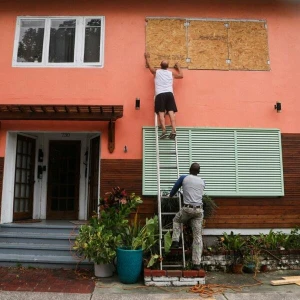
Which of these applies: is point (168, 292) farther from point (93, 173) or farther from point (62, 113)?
point (62, 113)

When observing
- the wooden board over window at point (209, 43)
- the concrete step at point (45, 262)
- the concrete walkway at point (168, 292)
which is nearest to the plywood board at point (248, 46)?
the wooden board over window at point (209, 43)

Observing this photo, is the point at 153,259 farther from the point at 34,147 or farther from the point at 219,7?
the point at 219,7

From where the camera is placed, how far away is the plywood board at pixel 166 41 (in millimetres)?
7648

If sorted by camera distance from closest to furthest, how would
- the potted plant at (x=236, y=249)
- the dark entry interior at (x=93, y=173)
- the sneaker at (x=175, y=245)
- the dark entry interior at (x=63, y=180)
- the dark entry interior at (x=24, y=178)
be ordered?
the sneaker at (x=175, y=245) < the potted plant at (x=236, y=249) < the dark entry interior at (x=24, y=178) < the dark entry interior at (x=93, y=173) < the dark entry interior at (x=63, y=180)

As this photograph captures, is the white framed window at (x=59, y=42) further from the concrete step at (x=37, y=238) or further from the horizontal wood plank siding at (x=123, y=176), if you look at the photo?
the concrete step at (x=37, y=238)

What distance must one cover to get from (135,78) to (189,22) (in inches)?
73.3

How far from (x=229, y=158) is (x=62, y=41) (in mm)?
4655

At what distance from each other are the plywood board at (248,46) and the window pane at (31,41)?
440 centimetres

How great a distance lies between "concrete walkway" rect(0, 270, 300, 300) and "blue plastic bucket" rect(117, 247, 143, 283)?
115mm

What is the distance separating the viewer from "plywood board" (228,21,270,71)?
7.70 metres

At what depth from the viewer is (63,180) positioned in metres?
8.70

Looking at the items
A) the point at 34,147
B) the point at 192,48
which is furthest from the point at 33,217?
the point at 192,48

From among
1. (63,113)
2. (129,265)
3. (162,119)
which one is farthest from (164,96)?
(129,265)

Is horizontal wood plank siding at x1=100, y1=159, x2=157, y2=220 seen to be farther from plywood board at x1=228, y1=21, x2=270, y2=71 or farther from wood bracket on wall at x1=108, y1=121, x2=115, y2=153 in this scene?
plywood board at x1=228, y1=21, x2=270, y2=71
